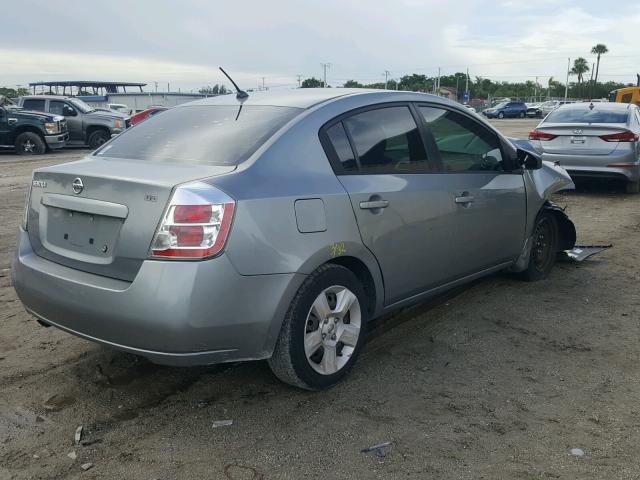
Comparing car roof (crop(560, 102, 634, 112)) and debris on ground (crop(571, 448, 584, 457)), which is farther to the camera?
car roof (crop(560, 102, 634, 112))

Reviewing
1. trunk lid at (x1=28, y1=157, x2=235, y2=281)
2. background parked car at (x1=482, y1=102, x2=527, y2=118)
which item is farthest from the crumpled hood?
background parked car at (x1=482, y1=102, x2=527, y2=118)

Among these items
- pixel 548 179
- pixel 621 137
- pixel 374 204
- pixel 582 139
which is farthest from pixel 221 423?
pixel 621 137

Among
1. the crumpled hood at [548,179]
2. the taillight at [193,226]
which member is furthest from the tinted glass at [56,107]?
the taillight at [193,226]

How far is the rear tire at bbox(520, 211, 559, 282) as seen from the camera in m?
5.58

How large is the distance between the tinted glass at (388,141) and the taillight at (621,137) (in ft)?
23.1

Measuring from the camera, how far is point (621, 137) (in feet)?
32.6

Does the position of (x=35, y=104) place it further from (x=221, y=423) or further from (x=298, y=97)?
(x=221, y=423)

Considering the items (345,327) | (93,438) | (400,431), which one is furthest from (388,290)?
(93,438)

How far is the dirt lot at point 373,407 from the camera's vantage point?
2.87 m

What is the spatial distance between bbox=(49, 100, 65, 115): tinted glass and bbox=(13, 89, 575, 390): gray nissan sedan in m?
18.3

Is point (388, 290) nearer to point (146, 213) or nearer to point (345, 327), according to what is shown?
point (345, 327)

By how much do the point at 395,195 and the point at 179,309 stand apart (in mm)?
1546

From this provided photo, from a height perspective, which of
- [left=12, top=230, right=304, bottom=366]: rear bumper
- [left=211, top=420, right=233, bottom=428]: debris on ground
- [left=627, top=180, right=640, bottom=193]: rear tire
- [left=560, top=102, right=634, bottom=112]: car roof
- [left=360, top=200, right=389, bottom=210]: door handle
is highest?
[left=560, top=102, right=634, bottom=112]: car roof

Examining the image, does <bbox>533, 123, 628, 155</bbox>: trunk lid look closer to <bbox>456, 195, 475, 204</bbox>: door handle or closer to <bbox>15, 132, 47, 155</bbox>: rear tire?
<bbox>456, 195, 475, 204</bbox>: door handle
